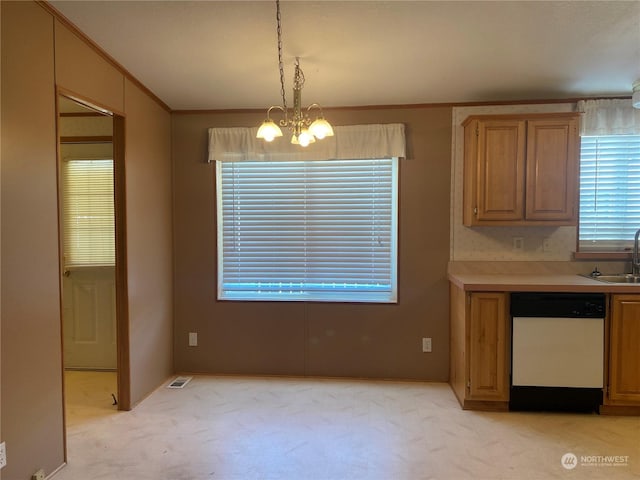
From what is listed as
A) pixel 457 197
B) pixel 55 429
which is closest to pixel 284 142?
pixel 457 197

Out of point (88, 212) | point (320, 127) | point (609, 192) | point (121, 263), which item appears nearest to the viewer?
point (320, 127)

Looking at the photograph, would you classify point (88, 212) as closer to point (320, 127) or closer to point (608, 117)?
point (320, 127)

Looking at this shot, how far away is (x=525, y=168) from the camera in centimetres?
281

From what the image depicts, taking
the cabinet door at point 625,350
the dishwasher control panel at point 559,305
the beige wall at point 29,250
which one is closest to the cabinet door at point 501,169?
the dishwasher control panel at point 559,305

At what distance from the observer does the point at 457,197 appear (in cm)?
320

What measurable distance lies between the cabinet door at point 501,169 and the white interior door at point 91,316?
11.2ft

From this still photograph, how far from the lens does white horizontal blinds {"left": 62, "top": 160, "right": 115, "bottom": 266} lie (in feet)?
11.4

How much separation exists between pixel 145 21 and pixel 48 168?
3.23ft

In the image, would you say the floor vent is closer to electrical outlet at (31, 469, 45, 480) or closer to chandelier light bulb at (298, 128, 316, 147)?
electrical outlet at (31, 469, 45, 480)

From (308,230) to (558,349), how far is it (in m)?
2.14

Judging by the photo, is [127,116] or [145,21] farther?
[127,116]

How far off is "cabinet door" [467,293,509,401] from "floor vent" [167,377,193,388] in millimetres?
2355

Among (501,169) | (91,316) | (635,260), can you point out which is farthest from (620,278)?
(91,316)

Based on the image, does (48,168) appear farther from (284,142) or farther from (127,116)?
(284,142)
